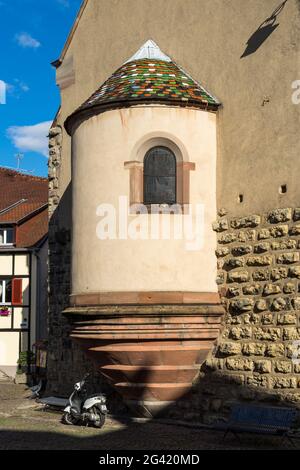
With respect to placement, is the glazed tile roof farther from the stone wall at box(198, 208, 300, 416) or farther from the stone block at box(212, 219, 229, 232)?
the stone wall at box(198, 208, 300, 416)

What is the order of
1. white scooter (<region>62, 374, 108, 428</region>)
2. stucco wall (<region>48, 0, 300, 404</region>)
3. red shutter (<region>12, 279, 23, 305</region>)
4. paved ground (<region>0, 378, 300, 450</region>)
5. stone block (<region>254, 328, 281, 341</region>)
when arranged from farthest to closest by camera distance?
1. red shutter (<region>12, 279, 23, 305</region>)
2. white scooter (<region>62, 374, 108, 428</region>)
3. stucco wall (<region>48, 0, 300, 404</region>)
4. stone block (<region>254, 328, 281, 341</region>)
5. paved ground (<region>0, 378, 300, 450</region>)

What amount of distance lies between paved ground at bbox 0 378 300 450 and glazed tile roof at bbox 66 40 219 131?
498cm

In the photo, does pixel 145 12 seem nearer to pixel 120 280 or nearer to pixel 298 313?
pixel 120 280

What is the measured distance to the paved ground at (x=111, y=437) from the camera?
9484mm

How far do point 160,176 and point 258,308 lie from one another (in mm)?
2554

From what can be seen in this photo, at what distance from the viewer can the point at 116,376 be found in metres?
11.3

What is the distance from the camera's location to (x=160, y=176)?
37.1 ft

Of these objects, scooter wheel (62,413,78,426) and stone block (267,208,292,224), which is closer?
stone block (267,208,292,224)

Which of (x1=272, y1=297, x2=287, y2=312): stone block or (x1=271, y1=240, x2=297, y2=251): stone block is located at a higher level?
(x1=271, y1=240, x2=297, y2=251): stone block

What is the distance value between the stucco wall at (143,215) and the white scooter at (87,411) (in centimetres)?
175

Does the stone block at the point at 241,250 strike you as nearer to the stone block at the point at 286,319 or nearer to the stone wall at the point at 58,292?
the stone block at the point at 286,319

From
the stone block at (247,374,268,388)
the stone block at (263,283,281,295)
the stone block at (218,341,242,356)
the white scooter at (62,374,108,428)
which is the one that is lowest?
the white scooter at (62,374,108,428)

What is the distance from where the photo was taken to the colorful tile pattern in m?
11.3

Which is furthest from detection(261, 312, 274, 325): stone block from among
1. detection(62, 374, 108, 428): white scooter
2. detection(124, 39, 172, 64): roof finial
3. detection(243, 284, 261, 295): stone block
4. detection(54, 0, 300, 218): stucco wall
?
detection(124, 39, 172, 64): roof finial
